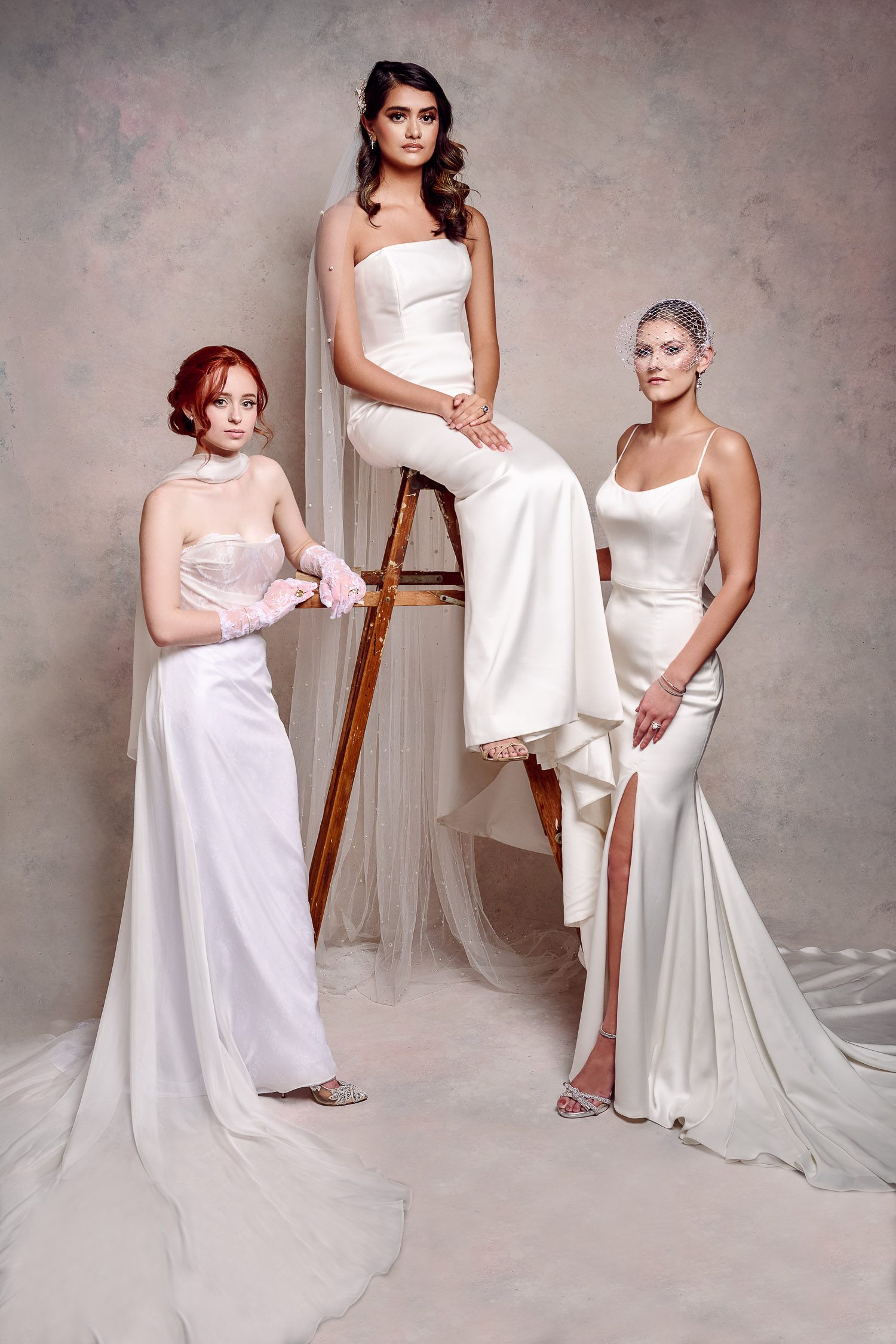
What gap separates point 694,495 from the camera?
3.24 meters

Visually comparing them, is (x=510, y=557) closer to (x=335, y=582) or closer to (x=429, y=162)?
(x=335, y=582)

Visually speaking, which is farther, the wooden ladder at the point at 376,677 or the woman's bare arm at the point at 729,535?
the wooden ladder at the point at 376,677

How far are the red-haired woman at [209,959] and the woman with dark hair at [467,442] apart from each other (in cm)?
37

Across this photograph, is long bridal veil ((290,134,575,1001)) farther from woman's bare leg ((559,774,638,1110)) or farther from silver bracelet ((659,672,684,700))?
silver bracelet ((659,672,684,700))

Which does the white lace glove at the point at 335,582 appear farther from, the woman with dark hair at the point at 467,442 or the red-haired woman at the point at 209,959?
the woman with dark hair at the point at 467,442

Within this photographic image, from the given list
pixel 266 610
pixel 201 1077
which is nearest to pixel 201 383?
pixel 266 610

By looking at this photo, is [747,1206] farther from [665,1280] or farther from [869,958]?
[869,958]

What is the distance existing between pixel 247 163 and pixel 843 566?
2.91 metres

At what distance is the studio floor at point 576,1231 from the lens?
2312mm

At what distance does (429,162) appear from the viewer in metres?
3.50

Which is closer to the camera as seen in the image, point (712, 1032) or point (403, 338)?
point (712, 1032)

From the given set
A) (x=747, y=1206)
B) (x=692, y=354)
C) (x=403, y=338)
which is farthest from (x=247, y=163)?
(x=747, y=1206)

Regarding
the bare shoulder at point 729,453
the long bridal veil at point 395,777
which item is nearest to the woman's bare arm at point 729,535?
the bare shoulder at point 729,453

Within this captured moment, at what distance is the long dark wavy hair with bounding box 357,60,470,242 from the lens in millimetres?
3334
